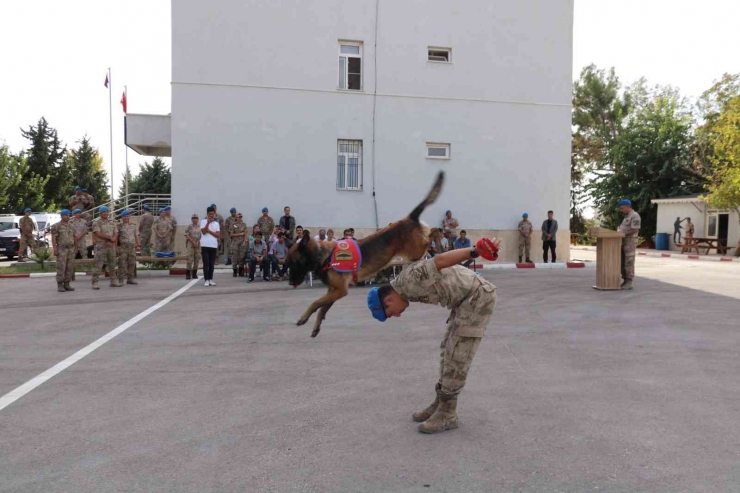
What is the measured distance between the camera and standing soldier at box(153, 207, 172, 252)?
59.8 feet

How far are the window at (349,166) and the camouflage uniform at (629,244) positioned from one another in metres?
9.94

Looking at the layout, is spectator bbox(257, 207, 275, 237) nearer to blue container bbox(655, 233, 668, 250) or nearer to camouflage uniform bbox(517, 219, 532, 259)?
camouflage uniform bbox(517, 219, 532, 259)

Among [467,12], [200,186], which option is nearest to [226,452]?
[200,186]

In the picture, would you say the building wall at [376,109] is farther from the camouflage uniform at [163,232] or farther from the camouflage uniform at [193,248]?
the camouflage uniform at [193,248]

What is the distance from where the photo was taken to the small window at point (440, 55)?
21578 millimetres

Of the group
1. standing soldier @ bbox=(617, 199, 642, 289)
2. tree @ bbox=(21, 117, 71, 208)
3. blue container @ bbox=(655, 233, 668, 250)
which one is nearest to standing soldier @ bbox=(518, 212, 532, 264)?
standing soldier @ bbox=(617, 199, 642, 289)

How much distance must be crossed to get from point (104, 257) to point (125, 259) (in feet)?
1.61

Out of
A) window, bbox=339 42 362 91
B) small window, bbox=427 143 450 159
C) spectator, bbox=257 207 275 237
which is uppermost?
window, bbox=339 42 362 91

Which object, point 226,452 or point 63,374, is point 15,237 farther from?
point 226,452

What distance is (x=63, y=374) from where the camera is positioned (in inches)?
250

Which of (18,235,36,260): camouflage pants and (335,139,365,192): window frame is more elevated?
(335,139,365,192): window frame

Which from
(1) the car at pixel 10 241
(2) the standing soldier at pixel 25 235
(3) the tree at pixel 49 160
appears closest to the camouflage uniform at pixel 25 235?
(2) the standing soldier at pixel 25 235

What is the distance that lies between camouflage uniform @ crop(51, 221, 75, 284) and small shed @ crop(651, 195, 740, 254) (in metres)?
29.3

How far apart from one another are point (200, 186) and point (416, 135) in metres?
7.61
